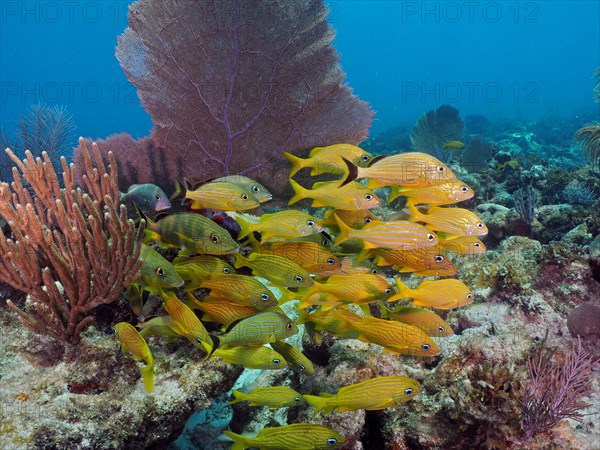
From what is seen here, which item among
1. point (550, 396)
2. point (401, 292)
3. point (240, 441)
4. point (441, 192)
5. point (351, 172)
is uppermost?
point (351, 172)

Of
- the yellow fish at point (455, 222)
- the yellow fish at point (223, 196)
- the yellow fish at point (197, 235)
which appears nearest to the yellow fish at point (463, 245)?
the yellow fish at point (455, 222)

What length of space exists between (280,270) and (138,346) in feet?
3.37

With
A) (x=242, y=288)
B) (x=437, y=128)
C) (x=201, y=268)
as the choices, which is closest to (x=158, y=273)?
(x=201, y=268)

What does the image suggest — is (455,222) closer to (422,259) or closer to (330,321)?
(422,259)

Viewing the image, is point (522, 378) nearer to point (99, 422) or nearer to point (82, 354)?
point (99, 422)

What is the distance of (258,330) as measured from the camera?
242cm

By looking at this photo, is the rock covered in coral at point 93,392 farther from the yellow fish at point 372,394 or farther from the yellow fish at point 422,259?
the yellow fish at point 422,259

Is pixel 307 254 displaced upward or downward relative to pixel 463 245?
downward

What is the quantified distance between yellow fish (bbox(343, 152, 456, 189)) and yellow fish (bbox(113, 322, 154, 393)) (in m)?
1.82

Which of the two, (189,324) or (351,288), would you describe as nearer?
(189,324)

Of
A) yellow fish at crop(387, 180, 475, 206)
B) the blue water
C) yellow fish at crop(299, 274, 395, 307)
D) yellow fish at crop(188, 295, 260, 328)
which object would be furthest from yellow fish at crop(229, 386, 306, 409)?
the blue water

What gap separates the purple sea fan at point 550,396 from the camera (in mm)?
2543

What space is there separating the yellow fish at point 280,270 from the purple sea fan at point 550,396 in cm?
168

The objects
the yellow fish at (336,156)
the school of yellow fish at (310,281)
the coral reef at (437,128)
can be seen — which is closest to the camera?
the school of yellow fish at (310,281)
